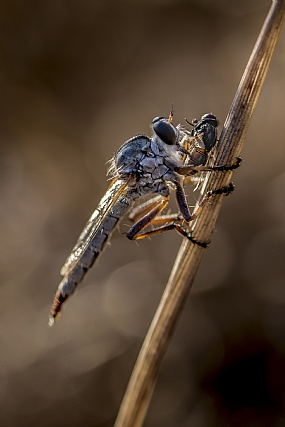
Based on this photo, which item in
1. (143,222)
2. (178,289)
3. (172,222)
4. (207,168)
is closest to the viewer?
(178,289)

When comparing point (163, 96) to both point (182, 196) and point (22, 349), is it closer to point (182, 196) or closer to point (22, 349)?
point (182, 196)

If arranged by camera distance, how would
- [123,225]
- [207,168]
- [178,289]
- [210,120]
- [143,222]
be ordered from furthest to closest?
[123,225], [143,222], [210,120], [207,168], [178,289]

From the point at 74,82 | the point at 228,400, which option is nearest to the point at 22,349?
the point at 228,400

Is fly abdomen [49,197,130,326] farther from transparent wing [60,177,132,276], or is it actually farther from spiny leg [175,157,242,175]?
spiny leg [175,157,242,175]

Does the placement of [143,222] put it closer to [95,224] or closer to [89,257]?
[95,224]

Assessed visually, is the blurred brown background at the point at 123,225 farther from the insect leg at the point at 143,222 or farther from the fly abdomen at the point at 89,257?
the insect leg at the point at 143,222

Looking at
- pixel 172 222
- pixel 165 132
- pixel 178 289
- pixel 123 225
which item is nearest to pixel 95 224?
pixel 172 222
